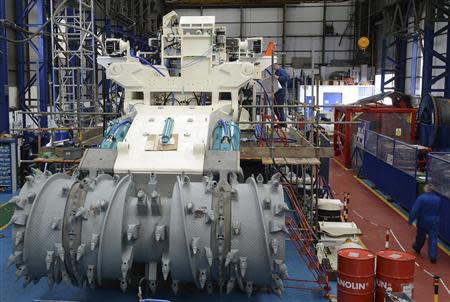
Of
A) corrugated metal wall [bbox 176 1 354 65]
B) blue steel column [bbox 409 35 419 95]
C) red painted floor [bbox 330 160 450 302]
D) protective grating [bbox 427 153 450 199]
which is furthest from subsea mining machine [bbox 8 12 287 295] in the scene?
corrugated metal wall [bbox 176 1 354 65]

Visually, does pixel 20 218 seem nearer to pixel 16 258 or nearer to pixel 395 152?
pixel 16 258

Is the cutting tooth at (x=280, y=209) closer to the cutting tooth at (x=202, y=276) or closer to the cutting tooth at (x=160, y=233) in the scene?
the cutting tooth at (x=202, y=276)

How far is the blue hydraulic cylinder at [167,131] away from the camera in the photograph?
7.48m

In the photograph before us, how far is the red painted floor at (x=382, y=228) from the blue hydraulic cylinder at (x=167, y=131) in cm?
438

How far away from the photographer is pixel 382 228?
459 inches

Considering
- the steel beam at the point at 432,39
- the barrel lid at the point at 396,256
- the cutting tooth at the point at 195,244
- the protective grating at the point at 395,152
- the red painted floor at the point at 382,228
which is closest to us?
the cutting tooth at the point at 195,244

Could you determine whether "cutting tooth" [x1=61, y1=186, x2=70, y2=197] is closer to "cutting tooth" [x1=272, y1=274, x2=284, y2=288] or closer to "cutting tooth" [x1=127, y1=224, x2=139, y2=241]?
"cutting tooth" [x1=127, y1=224, x2=139, y2=241]

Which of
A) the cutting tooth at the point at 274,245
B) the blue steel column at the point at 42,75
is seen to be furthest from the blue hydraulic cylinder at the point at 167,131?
the blue steel column at the point at 42,75

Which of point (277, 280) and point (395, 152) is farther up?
point (395, 152)

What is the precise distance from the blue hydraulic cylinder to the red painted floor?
4379 millimetres

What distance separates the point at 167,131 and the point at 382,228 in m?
6.26

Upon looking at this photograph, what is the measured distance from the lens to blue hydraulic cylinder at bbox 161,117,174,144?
24.5ft

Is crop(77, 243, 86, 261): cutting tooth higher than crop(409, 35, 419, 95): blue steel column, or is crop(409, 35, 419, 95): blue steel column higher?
crop(409, 35, 419, 95): blue steel column

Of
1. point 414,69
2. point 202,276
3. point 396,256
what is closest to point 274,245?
point 202,276
